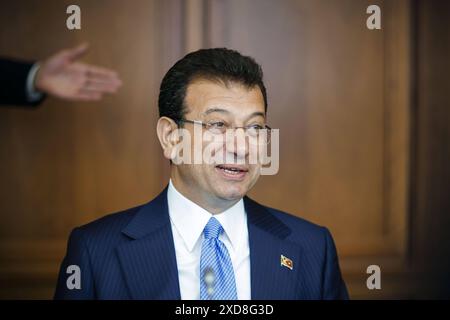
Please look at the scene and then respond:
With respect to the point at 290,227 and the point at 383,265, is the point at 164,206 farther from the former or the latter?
the point at 383,265

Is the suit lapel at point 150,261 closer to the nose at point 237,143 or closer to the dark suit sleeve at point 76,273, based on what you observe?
the dark suit sleeve at point 76,273

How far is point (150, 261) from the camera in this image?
→ 141cm

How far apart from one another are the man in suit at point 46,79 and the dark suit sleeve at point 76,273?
52 cm

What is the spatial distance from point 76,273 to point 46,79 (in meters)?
0.66

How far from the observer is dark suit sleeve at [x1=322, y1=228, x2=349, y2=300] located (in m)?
1.54

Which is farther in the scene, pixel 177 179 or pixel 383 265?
pixel 383 265

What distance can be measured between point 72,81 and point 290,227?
0.82 m

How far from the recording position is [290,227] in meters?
1.58

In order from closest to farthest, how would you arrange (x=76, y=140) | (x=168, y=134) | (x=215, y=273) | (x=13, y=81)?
(x=215, y=273) → (x=168, y=134) → (x=13, y=81) → (x=76, y=140)

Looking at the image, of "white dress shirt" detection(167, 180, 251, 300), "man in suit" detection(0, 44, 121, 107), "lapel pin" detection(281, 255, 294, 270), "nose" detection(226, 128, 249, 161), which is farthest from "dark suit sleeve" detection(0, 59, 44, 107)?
"lapel pin" detection(281, 255, 294, 270)

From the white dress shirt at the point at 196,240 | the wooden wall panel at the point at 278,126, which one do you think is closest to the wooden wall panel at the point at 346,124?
the wooden wall panel at the point at 278,126

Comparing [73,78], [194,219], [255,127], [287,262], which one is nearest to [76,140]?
[73,78]

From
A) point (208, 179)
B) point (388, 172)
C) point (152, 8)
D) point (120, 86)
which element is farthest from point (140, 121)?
point (388, 172)

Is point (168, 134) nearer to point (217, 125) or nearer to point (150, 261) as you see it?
point (217, 125)
